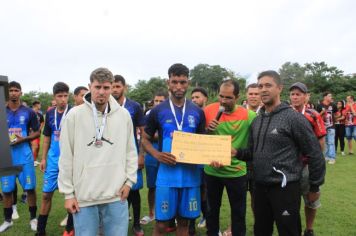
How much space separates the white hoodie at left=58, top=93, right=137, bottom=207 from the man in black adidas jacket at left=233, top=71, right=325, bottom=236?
1567mm

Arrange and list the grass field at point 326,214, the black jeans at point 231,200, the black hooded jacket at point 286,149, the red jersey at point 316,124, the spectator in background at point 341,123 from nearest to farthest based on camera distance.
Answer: the black hooded jacket at point 286,149
the black jeans at point 231,200
the red jersey at point 316,124
the grass field at point 326,214
the spectator in background at point 341,123

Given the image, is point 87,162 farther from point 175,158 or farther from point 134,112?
point 134,112

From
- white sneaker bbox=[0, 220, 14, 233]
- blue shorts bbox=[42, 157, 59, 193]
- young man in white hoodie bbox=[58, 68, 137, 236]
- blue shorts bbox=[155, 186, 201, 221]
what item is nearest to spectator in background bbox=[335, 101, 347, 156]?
blue shorts bbox=[155, 186, 201, 221]

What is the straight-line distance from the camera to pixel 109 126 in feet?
11.2

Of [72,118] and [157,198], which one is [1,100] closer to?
[72,118]

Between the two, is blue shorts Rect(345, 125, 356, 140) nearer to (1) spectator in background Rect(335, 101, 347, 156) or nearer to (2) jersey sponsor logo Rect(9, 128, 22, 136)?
(1) spectator in background Rect(335, 101, 347, 156)

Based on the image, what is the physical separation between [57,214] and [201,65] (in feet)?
248

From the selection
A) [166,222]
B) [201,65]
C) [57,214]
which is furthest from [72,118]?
[201,65]

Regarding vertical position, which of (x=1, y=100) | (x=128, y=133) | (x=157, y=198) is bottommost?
(x=157, y=198)

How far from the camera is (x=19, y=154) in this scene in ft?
19.1

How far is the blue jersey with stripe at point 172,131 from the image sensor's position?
4.04 m

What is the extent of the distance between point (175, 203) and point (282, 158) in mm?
1385

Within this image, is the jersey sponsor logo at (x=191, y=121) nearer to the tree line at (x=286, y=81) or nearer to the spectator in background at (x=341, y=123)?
the spectator in background at (x=341, y=123)

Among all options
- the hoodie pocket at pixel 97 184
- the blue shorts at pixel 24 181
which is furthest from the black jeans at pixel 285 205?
the blue shorts at pixel 24 181
